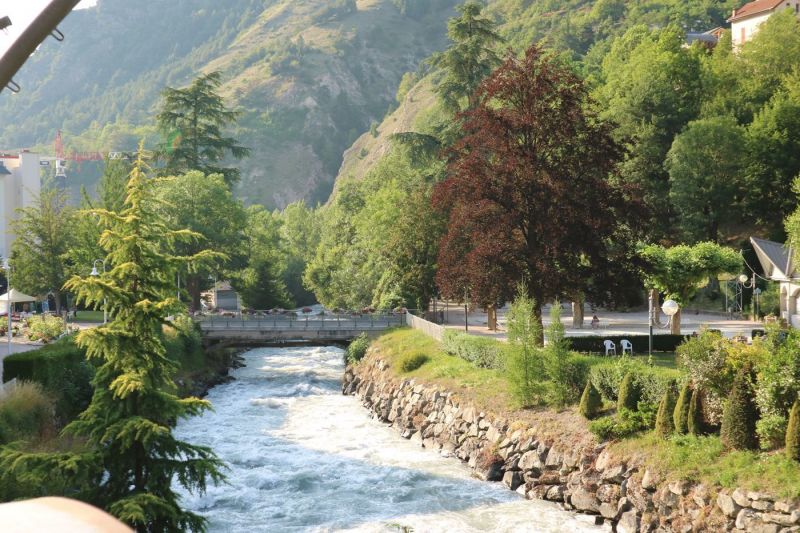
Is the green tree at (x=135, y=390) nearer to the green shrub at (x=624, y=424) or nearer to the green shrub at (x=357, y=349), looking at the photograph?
the green shrub at (x=624, y=424)

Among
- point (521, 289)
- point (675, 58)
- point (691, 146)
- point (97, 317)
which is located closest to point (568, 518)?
point (521, 289)

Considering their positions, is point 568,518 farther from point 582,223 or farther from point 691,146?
point 691,146

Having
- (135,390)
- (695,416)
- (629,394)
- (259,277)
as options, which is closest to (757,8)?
(259,277)

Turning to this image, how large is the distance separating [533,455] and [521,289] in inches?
302

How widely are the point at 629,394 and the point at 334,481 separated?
1078 cm

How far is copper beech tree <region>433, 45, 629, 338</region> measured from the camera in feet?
124

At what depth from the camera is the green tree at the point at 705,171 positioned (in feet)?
194

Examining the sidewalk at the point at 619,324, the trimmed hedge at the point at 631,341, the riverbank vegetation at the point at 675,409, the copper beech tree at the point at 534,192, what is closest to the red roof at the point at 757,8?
the sidewalk at the point at 619,324

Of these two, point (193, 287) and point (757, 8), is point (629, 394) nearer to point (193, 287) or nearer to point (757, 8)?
point (193, 287)

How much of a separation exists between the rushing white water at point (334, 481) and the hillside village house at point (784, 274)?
2458cm

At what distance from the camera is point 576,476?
90.8ft

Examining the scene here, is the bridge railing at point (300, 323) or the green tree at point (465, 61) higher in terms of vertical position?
the green tree at point (465, 61)

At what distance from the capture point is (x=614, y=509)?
25703 mm

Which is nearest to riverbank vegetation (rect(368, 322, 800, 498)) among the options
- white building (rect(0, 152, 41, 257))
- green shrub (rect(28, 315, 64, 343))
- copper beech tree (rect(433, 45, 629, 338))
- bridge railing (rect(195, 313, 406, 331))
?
copper beech tree (rect(433, 45, 629, 338))
